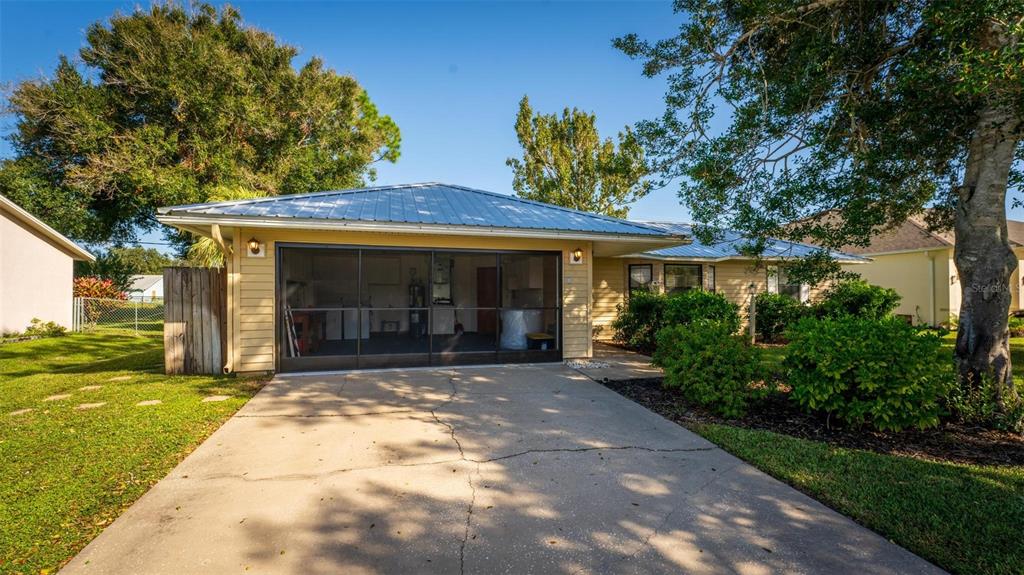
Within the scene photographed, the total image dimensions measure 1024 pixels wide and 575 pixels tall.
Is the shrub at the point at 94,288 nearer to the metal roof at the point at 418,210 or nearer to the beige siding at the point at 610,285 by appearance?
the metal roof at the point at 418,210

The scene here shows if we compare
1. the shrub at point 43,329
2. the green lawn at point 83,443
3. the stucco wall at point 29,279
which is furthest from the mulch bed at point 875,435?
the stucco wall at point 29,279

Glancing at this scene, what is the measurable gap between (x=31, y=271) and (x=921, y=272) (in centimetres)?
A: 2780

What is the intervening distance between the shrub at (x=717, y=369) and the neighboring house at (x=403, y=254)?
8.54ft

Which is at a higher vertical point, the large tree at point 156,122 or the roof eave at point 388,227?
the large tree at point 156,122

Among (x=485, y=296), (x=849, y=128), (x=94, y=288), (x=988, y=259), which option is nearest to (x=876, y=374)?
(x=988, y=259)

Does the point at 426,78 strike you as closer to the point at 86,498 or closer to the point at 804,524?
the point at 86,498

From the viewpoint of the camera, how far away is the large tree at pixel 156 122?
585 inches

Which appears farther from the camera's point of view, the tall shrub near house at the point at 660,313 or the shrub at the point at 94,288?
the shrub at the point at 94,288

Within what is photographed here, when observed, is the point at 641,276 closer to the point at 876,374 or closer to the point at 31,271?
the point at 876,374

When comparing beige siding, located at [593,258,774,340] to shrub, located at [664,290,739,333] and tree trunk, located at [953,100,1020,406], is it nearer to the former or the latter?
shrub, located at [664,290,739,333]

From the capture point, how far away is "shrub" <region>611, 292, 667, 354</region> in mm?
9656

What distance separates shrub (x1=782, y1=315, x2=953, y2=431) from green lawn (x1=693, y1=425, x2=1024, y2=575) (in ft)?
1.81

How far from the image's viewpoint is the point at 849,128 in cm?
576

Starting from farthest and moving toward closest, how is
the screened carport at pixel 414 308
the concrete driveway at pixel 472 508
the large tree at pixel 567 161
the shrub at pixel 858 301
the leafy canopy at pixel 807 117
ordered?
the large tree at pixel 567 161
the shrub at pixel 858 301
the screened carport at pixel 414 308
the leafy canopy at pixel 807 117
the concrete driveway at pixel 472 508
